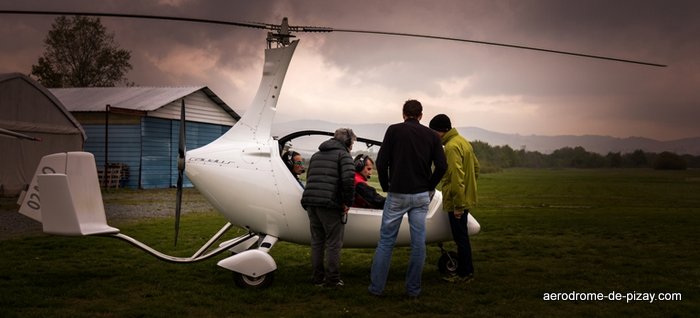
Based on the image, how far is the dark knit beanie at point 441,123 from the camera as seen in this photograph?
21.6 feet

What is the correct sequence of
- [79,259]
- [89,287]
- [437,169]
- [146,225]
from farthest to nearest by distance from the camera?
[146,225] < [79,259] < [89,287] < [437,169]

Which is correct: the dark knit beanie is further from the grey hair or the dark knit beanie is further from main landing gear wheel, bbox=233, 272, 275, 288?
main landing gear wheel, bbox=233, 272, 275, 288

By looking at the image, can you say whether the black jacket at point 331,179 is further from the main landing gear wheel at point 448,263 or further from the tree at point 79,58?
the tree at point 79,58

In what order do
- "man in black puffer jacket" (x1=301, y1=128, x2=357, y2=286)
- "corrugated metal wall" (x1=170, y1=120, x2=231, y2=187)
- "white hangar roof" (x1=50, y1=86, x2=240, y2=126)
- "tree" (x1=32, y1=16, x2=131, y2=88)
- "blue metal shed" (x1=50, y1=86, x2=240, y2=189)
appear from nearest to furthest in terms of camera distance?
"man in black puffer jacket" (x1=301, y1=128, x2=357, y2=286) → "blue metal shed" (x1=50, y1=86, x2=240, y2=189) → "white hangar roof" (x1=50, y1=86, x2=240, y2=126) → "corrugated metal wall" (x1=170, y1=120, x2=231, y2=187) → "tree" (x1=32, y1=16, x2=131, y2=88)

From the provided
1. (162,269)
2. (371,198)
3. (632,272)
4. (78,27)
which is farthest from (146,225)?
(78,27)

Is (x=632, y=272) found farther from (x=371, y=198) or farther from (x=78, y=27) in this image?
(x=78, y=27)

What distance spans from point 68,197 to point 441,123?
4.15 metres

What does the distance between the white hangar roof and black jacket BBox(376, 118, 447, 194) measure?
1933 cm

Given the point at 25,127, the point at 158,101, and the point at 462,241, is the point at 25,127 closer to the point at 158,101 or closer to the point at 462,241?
the point at 158,101

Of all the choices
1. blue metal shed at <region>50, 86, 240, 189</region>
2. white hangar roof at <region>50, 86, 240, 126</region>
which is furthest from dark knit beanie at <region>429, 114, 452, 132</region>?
white hangar roof at <region>50, 86, 240, 126</region>

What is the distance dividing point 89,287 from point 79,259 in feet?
6.63

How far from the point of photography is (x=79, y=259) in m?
7.94

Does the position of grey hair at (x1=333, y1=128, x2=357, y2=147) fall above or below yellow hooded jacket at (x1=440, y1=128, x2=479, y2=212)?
above

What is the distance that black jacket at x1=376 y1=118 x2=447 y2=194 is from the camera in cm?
559
